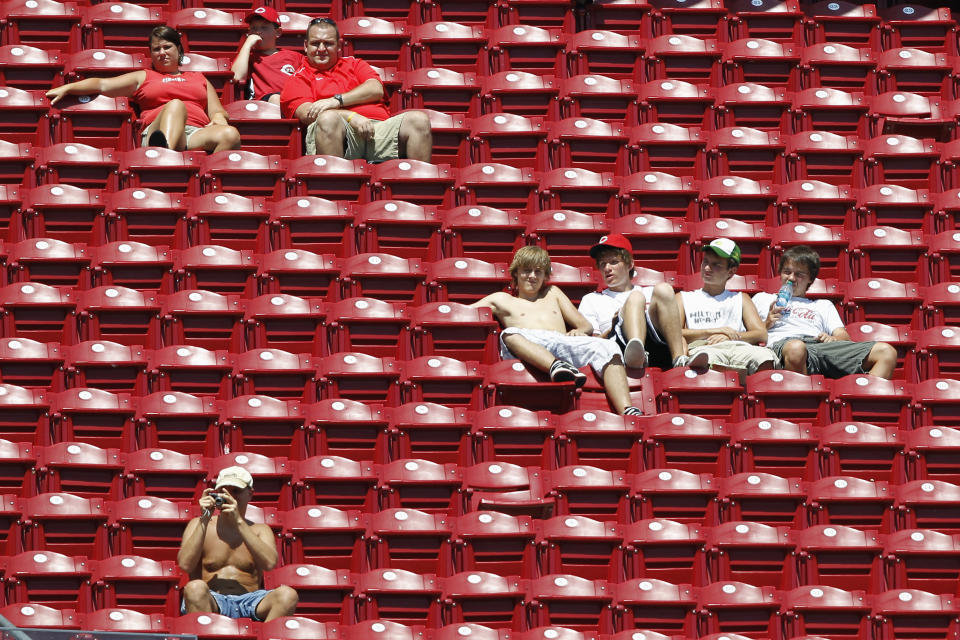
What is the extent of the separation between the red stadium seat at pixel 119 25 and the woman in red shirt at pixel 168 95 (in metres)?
0.57

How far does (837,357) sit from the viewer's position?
318 inches

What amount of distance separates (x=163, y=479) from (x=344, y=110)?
238 centimetres

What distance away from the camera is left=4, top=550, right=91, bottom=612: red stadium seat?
6.97 meters

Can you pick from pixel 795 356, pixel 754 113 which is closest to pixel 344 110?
pixel 754 113

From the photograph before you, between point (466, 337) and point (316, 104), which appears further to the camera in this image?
point (316, 104)

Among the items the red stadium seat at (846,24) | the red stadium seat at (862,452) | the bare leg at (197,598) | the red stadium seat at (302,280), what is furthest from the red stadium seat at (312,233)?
the red stadium seat at (846,24)

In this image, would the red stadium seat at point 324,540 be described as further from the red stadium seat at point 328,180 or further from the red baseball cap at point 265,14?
the red baseball cap at point 265,14

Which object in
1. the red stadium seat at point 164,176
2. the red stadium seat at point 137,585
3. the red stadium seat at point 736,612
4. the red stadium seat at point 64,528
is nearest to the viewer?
the red stadium seat at point 137,585

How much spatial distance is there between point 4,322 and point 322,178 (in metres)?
1.56

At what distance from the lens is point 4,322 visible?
8.10m

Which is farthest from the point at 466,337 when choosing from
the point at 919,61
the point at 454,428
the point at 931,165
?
the point at 919,61

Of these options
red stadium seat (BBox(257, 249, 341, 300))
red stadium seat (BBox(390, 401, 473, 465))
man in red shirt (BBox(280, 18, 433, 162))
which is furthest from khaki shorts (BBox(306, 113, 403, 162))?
red stadium seat (BBox(390, 401, 473, 465))

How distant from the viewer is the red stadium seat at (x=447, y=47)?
996cm

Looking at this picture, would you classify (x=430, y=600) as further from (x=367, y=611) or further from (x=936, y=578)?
(x=936, y=578)
